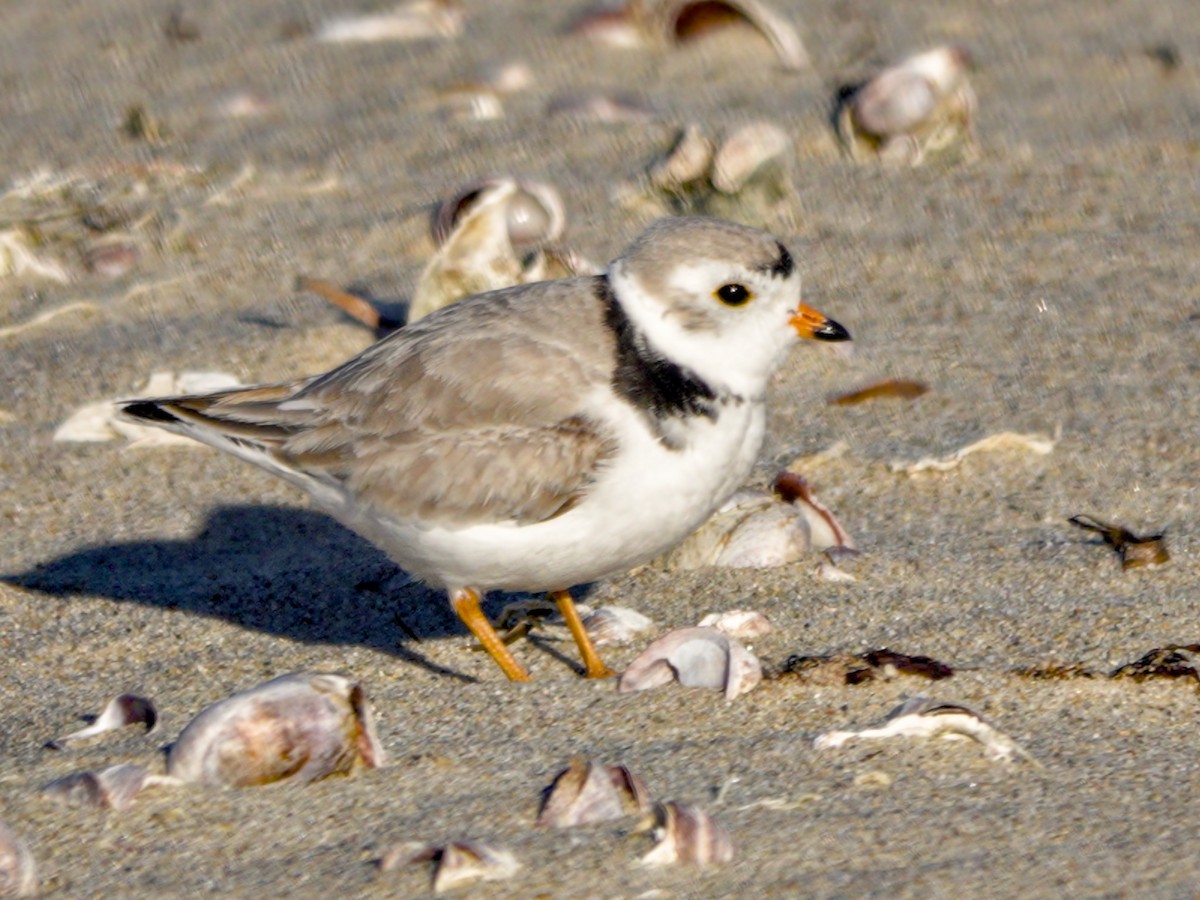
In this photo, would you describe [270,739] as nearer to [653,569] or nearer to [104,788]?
[104,788]

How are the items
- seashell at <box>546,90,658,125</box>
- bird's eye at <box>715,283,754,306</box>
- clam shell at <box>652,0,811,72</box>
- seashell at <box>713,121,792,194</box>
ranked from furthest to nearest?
clam shell at <box>652,0,811,72</box> → seashell at <box>546,90,658,125</box> → seashell at <box>713,121,792,194</box> → bird's eye at <box>715,283,754,306</box>

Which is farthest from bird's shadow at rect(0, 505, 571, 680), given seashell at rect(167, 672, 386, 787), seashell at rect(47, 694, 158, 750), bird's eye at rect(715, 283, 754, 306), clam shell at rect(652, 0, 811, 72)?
clam shell at rect(652, 0, 811, 72)

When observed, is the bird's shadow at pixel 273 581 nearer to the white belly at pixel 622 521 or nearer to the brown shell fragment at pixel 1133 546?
the white belly at pixel 622 521

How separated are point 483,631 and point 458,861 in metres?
1.04

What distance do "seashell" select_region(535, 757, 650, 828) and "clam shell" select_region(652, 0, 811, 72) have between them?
4.85m

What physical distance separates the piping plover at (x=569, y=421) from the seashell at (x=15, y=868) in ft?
3.47

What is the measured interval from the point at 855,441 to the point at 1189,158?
93.2 inches

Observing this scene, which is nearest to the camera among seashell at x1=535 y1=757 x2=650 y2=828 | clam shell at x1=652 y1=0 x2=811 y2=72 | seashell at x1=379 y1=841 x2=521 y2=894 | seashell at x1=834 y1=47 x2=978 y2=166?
seashell at x1=379 y1=841 x2=521 y2=894

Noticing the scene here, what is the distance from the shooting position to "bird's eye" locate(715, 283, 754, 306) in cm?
342

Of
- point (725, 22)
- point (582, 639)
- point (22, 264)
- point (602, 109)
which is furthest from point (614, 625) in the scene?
point (725, 22)

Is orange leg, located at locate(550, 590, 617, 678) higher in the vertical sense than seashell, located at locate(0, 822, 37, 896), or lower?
higher

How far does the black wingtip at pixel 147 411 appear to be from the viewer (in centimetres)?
377

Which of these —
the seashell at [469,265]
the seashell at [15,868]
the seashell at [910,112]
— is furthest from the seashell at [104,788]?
the seashell at [910,112]

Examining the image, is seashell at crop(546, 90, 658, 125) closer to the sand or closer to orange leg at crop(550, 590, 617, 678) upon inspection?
the sand
